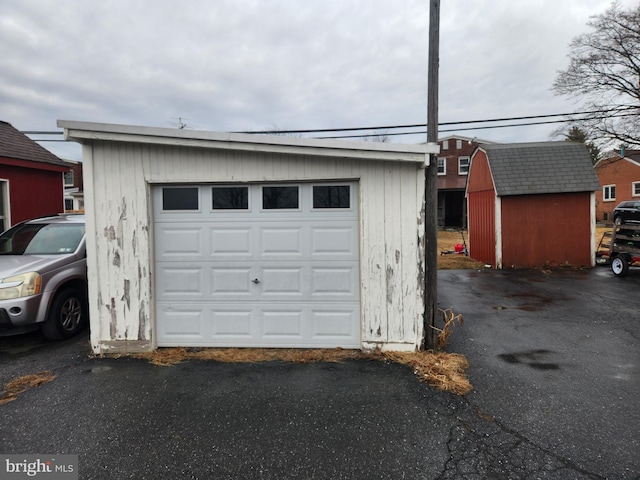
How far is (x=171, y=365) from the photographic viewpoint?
14.7ft

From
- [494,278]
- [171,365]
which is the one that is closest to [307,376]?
Result: [171,365]

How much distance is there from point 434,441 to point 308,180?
3136 millimetres

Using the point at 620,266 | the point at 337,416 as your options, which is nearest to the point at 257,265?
the point at 337,416

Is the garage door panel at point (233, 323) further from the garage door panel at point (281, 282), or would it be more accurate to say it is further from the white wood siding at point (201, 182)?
the white wood siding at point (201, 182)

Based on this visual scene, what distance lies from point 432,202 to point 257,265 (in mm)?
2402

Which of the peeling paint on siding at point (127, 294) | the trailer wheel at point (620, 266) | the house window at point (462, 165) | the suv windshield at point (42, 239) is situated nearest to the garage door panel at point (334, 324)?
the peeling paint on siding at point (127, 294)

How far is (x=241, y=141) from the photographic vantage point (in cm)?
447

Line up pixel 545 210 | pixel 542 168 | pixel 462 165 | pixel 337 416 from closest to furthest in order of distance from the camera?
pixel 337 416 < pixel 545 210 < pixel 542 168 < pixel 462 165

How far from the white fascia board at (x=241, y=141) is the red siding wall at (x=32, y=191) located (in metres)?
5.88

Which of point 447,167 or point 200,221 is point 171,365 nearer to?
point 200,221

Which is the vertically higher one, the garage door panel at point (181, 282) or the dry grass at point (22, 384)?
the garage door panel at point (181, 282)

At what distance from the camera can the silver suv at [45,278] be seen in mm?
4844

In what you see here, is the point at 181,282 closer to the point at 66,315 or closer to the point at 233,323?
the point at 233,323

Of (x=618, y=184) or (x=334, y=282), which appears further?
(x=618, y=184)
